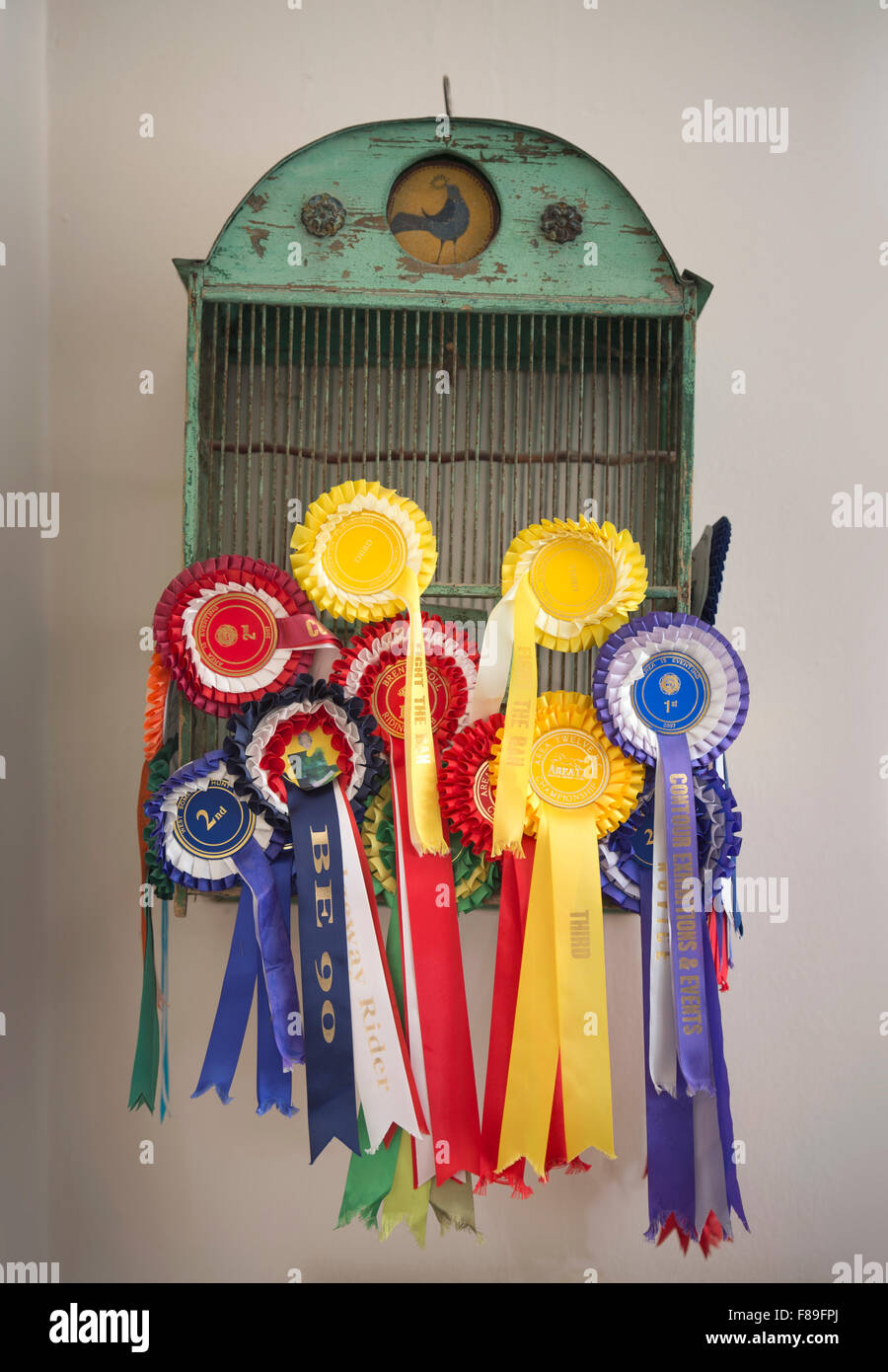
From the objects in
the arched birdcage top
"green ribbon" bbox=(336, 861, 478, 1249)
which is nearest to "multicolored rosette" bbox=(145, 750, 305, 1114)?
"green ribbon" bbox=(336, 861, 478, 1249)

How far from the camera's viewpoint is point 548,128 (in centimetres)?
154

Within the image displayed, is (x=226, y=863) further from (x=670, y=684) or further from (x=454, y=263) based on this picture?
(x=454, y=263)

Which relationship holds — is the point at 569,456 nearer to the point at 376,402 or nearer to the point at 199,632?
the point at 376,402

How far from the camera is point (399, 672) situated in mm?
1224

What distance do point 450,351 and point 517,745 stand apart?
574mm

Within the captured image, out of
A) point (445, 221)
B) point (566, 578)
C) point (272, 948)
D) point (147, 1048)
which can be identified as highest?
point (445, 221)

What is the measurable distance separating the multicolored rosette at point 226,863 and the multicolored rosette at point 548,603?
0.28m

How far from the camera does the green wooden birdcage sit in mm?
1209

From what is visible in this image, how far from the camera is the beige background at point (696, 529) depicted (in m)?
1.48

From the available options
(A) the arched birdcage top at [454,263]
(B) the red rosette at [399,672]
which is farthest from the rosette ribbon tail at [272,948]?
(A) the arched birdcage top at [454,263]

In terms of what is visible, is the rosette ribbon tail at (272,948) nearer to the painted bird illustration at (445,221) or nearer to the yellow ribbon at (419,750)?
the yellow ribbon at (419,750)

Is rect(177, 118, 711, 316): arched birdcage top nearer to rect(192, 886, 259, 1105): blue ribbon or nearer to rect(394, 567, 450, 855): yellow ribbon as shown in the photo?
rect(394, 567, 450, 855): yellow ribbon

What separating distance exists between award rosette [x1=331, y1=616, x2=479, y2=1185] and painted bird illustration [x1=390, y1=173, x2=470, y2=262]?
0.47 m

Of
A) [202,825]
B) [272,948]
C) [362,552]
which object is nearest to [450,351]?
[362,552]
